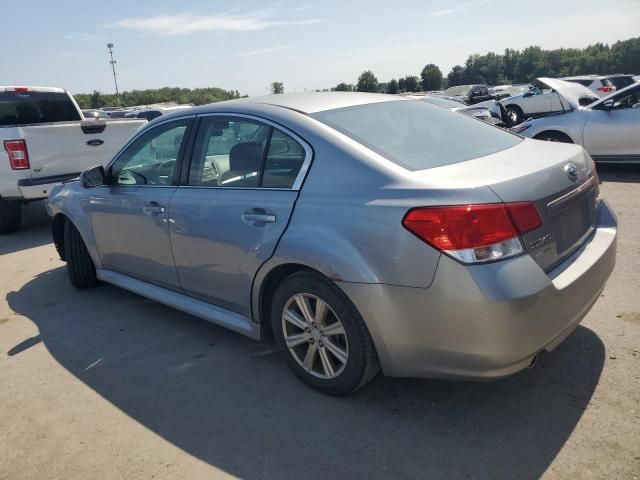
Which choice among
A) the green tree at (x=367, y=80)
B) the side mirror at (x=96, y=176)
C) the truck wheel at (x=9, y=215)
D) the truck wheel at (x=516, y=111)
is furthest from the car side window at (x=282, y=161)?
the green tree at (x=367, y=80)

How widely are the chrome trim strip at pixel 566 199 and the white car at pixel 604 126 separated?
628 centimetres

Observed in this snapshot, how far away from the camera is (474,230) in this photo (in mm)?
2328

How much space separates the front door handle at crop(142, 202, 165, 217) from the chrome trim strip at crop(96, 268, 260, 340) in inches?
22.9

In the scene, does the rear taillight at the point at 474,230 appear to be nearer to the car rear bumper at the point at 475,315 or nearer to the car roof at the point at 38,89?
the car rear bumper at the point at 475,315

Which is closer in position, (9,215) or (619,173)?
(9,215)

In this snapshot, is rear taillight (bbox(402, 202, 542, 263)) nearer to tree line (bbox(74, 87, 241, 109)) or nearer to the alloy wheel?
the alloy wheel

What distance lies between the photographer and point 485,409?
110 inches

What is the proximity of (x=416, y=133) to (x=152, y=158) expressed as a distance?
2.07 metres

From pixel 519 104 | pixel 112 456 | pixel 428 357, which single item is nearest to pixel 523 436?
pixel 428 357

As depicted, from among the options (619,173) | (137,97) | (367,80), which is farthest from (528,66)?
(619,173)

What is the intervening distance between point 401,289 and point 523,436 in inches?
36.9

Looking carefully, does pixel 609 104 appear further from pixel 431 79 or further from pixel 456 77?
pixel 456 77

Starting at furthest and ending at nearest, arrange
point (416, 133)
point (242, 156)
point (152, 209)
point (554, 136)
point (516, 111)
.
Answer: point (516, 111) → point (554, 136) → point (152, 209) → point (242, 156) → point (416, 133)

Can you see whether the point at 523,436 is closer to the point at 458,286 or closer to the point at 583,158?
the point at 458,286
